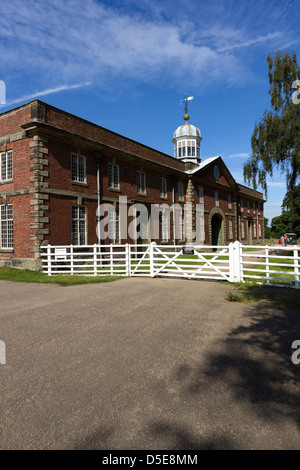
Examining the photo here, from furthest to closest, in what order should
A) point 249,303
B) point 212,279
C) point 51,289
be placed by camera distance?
point 212,279 → point 51,289 → point 249,303

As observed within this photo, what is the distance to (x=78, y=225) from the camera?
56.1ft

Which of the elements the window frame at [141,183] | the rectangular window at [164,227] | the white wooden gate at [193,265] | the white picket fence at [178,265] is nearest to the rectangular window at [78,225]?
the white picket fence at [178,265]

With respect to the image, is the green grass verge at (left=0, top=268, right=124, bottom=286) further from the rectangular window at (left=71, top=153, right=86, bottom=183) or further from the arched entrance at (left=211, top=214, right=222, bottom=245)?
the arched entrance at (left=211, top=214, right=222, bottom=245)

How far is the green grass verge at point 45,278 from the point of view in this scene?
1174 centimetres

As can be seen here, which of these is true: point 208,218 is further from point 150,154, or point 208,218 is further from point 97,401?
point 97,401

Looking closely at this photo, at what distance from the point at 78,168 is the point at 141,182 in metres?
6.33

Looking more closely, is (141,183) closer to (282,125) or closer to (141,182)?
(141,182)

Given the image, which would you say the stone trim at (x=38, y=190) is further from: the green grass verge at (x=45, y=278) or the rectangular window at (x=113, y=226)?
the rectangular window at (x=113, y=226)

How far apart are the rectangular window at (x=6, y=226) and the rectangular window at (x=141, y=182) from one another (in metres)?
9.21

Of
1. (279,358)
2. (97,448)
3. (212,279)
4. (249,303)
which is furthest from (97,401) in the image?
(212,279)

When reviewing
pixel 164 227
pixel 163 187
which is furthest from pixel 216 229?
pixel 163 187

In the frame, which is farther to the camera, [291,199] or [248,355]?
A: [291,199]

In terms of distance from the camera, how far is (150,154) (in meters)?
23.8
